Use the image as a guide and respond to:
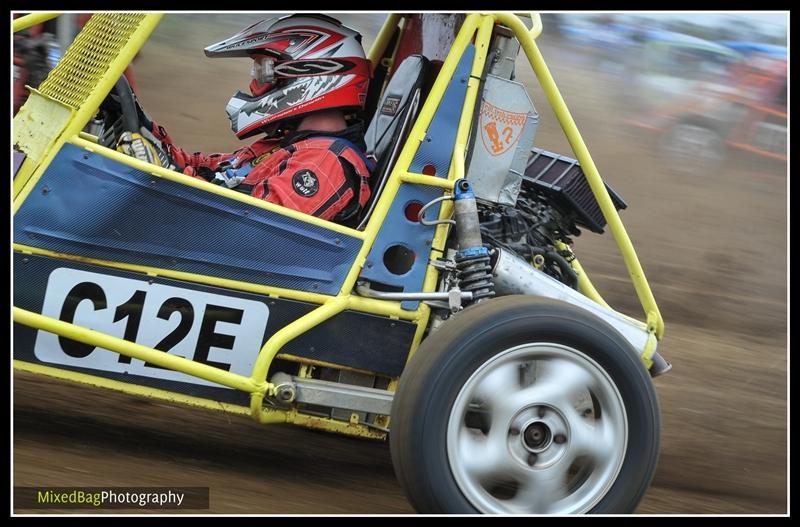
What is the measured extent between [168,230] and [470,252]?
92cm

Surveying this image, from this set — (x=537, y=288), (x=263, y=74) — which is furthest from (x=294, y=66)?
(x=537, y=288)

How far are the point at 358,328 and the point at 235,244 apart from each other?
465 millimetres

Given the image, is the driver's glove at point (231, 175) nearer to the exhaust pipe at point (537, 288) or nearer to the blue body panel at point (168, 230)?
the blue body panel at point (168, 230)

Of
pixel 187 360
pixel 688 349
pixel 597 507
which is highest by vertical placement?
pixel 187 360

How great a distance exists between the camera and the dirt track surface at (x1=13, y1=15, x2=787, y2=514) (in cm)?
345

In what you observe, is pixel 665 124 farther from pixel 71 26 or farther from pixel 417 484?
pixel 417 484

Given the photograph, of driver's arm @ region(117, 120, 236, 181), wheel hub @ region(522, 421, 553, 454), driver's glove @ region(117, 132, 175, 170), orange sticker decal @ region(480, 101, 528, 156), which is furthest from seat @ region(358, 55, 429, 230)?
wheel hub @ region(522, 421, 553, 454)

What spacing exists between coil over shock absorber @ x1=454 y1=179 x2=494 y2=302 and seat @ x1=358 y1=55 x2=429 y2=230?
300 millimetres

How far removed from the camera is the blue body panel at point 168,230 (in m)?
3.07

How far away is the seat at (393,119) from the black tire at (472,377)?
0.63 meters

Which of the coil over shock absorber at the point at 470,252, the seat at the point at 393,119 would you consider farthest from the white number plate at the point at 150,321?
the coil over shock absorber at the point at 470,252

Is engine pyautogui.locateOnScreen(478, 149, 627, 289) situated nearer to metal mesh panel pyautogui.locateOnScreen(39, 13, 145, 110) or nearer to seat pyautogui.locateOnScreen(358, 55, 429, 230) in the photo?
seat pyautogui.locateOnScreen(358, 55, 429, 230)

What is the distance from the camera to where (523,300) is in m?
3.02

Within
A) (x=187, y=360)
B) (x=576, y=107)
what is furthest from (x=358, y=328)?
(x=576, y=107)
